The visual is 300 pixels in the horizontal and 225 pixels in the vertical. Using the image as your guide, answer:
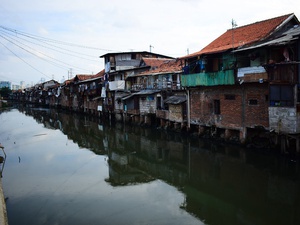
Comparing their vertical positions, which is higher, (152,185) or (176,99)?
(176,99)

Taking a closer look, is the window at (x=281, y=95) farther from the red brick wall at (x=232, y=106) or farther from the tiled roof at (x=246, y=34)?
the tiled roof at (x=246, y=34)

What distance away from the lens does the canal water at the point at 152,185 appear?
10656 mm

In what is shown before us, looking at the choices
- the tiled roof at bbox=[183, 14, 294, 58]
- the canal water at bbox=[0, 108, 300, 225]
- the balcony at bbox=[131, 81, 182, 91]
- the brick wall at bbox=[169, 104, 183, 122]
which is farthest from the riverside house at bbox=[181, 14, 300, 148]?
the balcony at bbox=[131, 81, 182, 91]

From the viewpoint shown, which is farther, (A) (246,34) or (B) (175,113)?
(B) (175,113)

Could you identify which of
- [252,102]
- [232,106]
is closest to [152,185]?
[252,102]

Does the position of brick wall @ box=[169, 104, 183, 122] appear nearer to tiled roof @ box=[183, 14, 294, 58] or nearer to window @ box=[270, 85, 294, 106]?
tiled roof @ box=[183, 14, 294, 58]

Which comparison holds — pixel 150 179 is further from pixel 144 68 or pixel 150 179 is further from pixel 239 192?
pixel 144 68

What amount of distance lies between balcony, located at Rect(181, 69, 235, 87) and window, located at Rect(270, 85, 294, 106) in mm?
3881

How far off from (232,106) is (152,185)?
33.2 ft

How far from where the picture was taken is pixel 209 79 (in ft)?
72.9

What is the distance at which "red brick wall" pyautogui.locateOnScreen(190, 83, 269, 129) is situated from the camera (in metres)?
18.7

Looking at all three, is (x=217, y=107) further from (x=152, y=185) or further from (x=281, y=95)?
(x=152, y=185)

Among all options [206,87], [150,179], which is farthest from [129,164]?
[206,87]

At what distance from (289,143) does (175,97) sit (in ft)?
43.7
